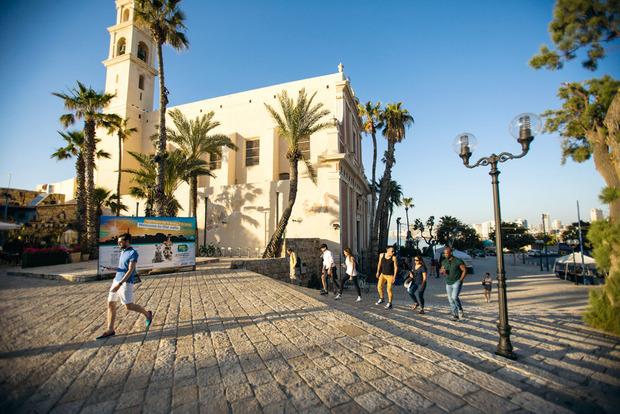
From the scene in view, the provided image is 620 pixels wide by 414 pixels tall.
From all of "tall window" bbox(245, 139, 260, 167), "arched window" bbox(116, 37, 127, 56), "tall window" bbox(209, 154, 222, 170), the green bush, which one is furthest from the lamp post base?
"arched window" bbox(116, 37, 127, 56)

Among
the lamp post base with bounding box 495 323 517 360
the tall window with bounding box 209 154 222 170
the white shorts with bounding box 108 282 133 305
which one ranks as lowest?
the lamp post base with bounding box 495 323 517 360

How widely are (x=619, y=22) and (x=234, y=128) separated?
23.9 metres

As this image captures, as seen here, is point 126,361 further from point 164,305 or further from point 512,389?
point 512,389

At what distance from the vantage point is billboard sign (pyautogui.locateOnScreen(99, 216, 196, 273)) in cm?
991

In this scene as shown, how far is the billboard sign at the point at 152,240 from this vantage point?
32.5 ft

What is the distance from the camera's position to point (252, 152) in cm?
2464

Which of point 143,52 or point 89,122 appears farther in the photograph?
point 143,52

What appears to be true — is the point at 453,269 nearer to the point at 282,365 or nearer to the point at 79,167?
the point at 282,365

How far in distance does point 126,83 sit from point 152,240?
26786 mm

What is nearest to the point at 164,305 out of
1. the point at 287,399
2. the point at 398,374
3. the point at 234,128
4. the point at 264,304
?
the point at 264,304

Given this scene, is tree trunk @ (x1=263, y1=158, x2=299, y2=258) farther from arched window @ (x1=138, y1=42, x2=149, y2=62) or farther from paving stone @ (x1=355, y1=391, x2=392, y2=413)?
arched window @ (x1=138, y1=42, x2=149, y2=62)

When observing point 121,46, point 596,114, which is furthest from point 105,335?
point 121,46

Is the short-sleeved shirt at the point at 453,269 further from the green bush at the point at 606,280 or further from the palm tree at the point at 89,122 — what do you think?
the palm tree at the point at 89,122

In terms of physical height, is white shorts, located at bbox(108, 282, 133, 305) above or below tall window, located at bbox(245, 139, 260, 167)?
below
